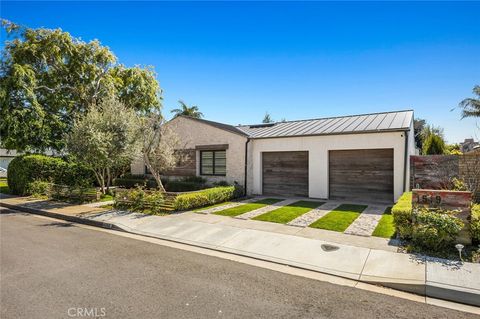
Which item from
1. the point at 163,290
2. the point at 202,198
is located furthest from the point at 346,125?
the point at 163,290

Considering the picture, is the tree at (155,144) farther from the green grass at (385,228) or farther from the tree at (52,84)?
the green grass at (385,228)

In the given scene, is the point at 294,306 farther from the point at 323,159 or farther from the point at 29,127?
the point at 29,127

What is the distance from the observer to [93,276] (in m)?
5.13

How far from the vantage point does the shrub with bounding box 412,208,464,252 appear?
6029mm

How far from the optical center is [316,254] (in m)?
6.18

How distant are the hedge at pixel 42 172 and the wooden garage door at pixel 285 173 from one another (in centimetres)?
1040

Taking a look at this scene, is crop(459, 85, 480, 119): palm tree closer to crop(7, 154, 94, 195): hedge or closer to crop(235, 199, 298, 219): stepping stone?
crop(235, 199, 298, 219): stepping stone

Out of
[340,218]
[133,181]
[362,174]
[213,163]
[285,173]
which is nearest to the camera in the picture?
[340,218]

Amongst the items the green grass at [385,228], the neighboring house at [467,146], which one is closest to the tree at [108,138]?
the green grass at [385,228]

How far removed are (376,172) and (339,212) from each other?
11.8 feet

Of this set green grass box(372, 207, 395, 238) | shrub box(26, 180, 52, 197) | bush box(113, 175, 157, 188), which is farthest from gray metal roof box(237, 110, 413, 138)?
shrub box(26, 180, 52, 197)

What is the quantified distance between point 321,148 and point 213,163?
6469 millimetres

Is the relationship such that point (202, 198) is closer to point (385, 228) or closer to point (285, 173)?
point (285, 173)

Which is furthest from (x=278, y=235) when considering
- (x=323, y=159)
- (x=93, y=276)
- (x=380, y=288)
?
(x=323, y=159)
